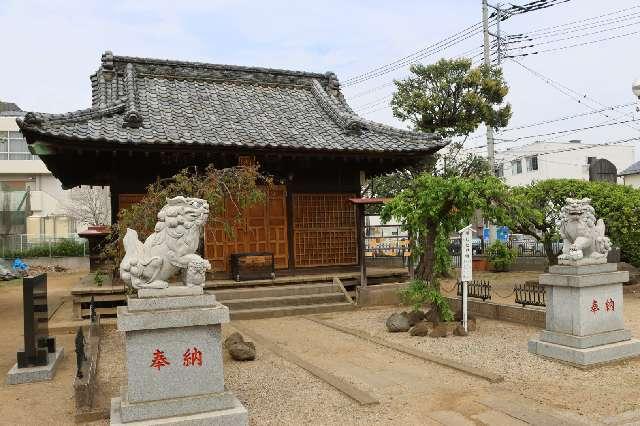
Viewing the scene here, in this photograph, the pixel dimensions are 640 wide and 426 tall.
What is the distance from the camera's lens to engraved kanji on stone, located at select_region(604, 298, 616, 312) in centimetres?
853

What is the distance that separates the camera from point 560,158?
4559 centimetres

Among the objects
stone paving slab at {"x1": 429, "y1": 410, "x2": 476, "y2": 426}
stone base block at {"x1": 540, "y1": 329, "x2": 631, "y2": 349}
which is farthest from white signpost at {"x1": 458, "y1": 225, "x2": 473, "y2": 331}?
stone paving slab at {"x1": 429, "y1": 410, "x2": 476, "y2": 426}

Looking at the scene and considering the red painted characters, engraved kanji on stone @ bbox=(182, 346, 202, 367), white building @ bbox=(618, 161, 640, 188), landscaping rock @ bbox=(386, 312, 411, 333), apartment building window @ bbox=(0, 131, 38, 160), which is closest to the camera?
engraved kanji on stone @ bbox=(182, 346, 202, 367)

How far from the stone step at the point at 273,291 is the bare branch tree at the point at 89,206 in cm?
2577

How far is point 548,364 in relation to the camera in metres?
8.15

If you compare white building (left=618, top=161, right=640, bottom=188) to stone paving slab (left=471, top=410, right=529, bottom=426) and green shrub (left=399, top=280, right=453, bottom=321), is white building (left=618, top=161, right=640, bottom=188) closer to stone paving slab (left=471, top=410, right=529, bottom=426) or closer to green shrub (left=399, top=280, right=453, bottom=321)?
green shrub (left=399, top=280, right=453, bottom=321)

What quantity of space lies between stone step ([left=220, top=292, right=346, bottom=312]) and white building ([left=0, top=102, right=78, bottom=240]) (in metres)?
28.4

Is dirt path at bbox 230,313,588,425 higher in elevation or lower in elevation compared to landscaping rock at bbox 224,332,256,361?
lower

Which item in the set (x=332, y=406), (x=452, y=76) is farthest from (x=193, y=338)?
(x=452, y=76)

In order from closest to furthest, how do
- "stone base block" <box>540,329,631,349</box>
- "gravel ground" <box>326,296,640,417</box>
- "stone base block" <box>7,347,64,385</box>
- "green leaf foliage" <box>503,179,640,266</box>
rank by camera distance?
"gravel ground" <box>326,296,640,417</box> < "stone base block" <box>7,347,64,385</box> < "stone base block" <box>540,329,631,349</box> < "green leaf foliage" <box>503,179,640,266</box>

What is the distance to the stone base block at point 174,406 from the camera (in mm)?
5266

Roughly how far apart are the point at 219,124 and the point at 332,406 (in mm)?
10369

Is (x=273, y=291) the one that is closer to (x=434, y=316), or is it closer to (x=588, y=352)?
(x=434, y=316)

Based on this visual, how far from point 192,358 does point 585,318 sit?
603 cm
